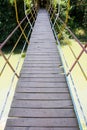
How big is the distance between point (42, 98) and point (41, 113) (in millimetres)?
296

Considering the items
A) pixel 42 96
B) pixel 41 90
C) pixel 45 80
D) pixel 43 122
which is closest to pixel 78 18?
pixel 45 80

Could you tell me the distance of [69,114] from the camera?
8.78ft

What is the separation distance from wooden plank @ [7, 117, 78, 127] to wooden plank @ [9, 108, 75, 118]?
0.05 m

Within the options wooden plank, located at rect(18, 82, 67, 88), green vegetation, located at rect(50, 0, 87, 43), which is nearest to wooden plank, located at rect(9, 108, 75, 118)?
wooden plank, located at rect(18, 82, 67, 88)

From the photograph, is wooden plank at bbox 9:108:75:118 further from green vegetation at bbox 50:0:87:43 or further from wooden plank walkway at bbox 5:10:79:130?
green vegetation at bbox 50:0:87:43

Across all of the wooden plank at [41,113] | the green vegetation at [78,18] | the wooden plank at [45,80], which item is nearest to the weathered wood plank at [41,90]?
the wooden plank at [45,80]

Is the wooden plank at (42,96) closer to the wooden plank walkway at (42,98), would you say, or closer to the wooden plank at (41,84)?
the wooden plank walkway at (42,98)

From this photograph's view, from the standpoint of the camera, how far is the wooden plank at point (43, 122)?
8.29 feet

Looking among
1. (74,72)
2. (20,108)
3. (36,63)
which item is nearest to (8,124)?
(20,108)

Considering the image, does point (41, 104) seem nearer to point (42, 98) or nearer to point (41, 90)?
point (42, 98)

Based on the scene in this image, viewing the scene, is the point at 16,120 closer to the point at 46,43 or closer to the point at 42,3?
the point at 46,43

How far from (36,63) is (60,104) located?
130 centimetres

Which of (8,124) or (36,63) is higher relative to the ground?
(8,124)

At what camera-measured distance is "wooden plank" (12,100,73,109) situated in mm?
2796
